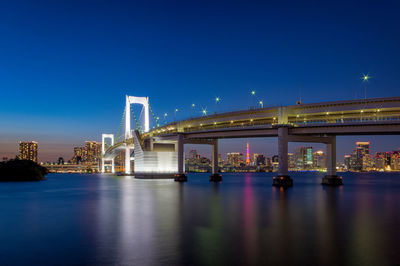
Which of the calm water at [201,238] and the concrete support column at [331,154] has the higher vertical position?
the concrete support column at [331,154]

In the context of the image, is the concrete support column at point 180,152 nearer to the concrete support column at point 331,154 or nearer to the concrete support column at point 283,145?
the concrete support column at point 283,145

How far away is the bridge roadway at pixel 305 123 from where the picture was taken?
4356cm

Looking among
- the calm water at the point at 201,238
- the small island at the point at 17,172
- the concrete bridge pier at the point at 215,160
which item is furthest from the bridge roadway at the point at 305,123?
the small island at the point at 17,172

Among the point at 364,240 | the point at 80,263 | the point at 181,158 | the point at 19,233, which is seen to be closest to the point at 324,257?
the point at 364,240

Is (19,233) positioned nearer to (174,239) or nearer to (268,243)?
(174,239)

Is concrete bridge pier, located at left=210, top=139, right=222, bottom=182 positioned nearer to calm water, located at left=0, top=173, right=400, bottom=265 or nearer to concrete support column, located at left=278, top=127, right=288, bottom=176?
concrete support column, located at left=278, top=127, right=288, bottom=176

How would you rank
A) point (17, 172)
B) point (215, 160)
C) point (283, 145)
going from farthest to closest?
point (17, 172) → point (215, 160) → point (283, 145)

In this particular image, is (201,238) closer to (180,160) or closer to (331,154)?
(331,154)

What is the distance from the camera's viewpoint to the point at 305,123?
168ft

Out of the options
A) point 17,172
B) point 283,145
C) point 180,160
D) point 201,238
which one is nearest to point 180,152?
point 180,160

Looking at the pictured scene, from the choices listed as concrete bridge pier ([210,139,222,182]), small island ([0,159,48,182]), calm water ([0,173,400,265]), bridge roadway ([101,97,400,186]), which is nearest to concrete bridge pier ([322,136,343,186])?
bridge roadway ([101,97,400,186])

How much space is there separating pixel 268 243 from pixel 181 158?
57204 mm

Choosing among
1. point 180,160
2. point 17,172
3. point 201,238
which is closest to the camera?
point 201,238

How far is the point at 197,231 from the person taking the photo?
18.2m
